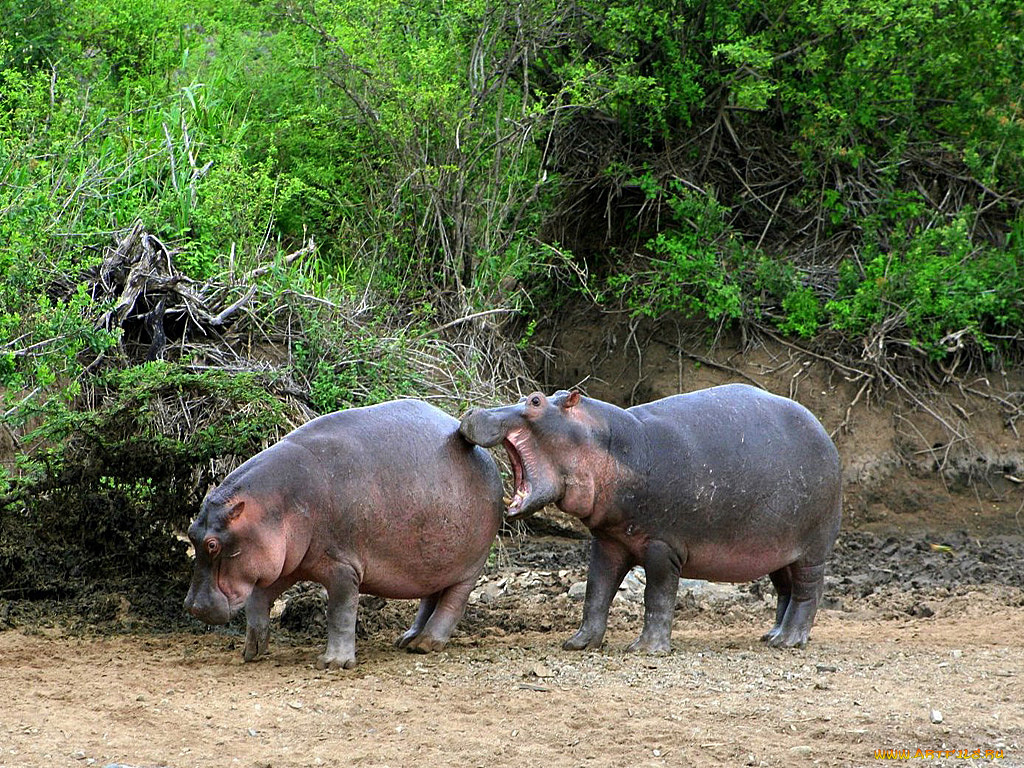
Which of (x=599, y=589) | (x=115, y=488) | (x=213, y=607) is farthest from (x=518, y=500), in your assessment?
(x=115, y=488)

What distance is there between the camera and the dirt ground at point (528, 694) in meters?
4.68

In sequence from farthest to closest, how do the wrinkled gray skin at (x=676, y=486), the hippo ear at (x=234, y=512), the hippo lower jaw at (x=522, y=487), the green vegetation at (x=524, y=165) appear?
the green vegetation at (x=524, y=165) → the wrinkled gray skin at (x=676, y=486) → the hippo lower jaw at (x=522, y=487) → the hippo ear at (x=234, y=512)

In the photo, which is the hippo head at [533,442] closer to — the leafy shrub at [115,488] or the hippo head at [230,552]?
the hippo head at [230,552]

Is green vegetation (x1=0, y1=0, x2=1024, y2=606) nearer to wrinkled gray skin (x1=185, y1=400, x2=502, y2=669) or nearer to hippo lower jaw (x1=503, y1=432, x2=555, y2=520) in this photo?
wrinkled gray skin (x1=185, y1=400, x2=502, y2=669)

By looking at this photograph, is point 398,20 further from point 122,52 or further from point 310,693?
point 310,693

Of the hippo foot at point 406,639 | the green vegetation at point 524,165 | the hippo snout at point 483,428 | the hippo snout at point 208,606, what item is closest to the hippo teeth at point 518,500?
the hippo snout at point 483,428

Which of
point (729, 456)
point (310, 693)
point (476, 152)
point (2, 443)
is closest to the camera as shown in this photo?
point (310, 693)

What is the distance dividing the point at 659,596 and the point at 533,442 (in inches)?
39.4

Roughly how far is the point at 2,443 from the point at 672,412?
4013 mm

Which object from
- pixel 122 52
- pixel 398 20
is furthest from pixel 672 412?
pixel 122 52

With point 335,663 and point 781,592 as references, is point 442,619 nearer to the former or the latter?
point 335,663

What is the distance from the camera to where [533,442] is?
20.5 feet

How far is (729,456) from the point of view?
6.59 metres

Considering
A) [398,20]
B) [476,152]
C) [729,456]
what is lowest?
[729,456]
